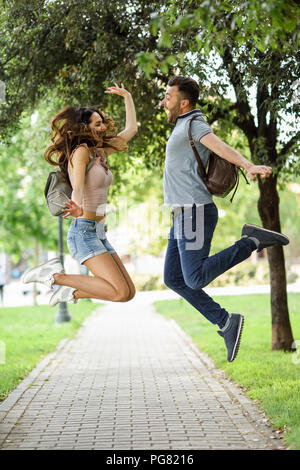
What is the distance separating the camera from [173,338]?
15.9m

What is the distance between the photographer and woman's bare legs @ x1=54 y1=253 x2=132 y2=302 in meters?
5.59

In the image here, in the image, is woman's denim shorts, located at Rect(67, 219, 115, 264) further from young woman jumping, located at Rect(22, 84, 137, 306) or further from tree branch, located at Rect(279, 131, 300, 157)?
tree branch, located at Rect(279, 131, 300, 157)

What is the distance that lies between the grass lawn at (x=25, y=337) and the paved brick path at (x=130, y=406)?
23 cm

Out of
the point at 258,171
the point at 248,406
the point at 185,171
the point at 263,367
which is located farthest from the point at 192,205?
the point at 263,367

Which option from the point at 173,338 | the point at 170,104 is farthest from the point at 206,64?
the point at 173,338

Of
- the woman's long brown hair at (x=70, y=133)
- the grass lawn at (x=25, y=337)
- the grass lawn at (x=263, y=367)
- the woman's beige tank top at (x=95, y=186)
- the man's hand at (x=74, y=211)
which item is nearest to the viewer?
the man's hand at (x=74, y=211)

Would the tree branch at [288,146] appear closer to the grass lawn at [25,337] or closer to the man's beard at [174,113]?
the man's beard at [174,113]

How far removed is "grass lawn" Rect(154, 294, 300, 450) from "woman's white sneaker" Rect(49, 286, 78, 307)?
2174mm

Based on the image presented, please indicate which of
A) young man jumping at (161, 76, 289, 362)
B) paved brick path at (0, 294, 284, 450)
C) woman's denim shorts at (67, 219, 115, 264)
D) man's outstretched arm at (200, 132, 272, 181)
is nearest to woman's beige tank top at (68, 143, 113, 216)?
woman's denim shorts at (67, 219, 115, 264)

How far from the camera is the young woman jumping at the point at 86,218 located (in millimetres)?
5602

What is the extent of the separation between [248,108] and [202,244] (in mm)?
5600

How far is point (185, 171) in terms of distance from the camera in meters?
5.47

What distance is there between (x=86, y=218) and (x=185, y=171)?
0.93 meters

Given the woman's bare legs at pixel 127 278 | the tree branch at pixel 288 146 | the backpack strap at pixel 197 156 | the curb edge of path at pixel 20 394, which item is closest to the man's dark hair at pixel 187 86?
the backpack strap at pixel 197 156
